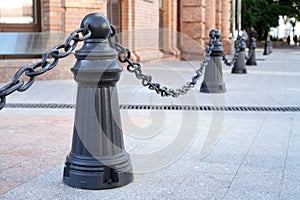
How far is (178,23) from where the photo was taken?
22297 mm

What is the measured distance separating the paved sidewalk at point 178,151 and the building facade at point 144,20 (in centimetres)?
375

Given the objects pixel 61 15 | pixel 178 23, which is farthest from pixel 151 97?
pixel 178 23

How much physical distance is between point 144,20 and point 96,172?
13.8m

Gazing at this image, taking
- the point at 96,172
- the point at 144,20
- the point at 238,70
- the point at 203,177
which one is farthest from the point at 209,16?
the point at 96,172

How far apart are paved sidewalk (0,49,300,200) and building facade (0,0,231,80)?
3754 mm

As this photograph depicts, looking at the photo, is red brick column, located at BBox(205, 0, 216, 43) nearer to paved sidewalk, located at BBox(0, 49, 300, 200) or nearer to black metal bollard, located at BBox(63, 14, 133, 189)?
paved sidewalk, located at BBox(0, 49, 300, 200)

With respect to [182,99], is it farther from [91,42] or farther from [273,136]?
[91,42]

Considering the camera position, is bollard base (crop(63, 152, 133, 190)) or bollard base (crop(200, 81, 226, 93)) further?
bollard base (crop(200, 81, 226, 93))

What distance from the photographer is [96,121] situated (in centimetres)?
357

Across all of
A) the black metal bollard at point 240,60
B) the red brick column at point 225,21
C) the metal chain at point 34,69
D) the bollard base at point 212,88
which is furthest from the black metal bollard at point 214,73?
the red brick column at point 225,21

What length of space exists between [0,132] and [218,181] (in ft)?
9.91

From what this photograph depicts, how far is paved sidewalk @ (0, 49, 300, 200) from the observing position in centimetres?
351

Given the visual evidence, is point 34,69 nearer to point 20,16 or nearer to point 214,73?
point 214,73

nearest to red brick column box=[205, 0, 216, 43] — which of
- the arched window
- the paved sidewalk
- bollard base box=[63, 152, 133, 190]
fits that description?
the arched window
